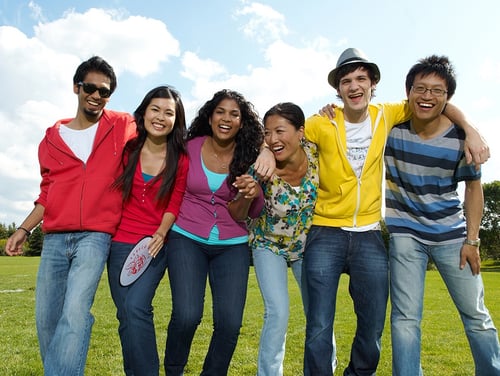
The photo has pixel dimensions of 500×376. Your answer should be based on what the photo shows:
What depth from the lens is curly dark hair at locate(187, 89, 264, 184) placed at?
5164mm

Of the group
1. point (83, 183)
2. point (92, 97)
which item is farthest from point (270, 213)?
point (92, 97)

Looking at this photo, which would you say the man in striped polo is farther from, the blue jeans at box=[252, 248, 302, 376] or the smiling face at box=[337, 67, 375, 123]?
the blue jeans at box=[252, 248, 302, 376]

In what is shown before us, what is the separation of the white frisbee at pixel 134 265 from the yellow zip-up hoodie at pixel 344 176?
179cm

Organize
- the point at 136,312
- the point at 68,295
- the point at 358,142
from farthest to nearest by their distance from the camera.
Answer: the point at 358,142
the point at 136,312
the point at 68,295

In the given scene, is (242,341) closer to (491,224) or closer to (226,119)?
(226,119)

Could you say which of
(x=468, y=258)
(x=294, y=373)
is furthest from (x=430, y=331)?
(x=468, y=258)

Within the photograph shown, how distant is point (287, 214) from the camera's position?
4922 millimetres

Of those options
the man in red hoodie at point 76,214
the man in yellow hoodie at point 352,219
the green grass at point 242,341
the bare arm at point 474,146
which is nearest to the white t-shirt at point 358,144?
the man in yellow hoodie at point 352,219

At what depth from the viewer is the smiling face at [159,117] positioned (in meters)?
5.08

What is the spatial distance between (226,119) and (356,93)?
1393mm

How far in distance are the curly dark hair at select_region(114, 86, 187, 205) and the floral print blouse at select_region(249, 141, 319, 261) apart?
1007 millimetres

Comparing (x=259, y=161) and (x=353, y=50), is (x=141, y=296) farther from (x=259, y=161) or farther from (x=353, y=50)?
(x=353, y=50)

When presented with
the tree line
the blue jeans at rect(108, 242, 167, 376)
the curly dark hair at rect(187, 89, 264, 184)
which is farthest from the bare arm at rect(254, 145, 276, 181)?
the tree line

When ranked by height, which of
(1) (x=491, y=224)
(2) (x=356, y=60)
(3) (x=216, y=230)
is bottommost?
(1) (x=491, y=224)
